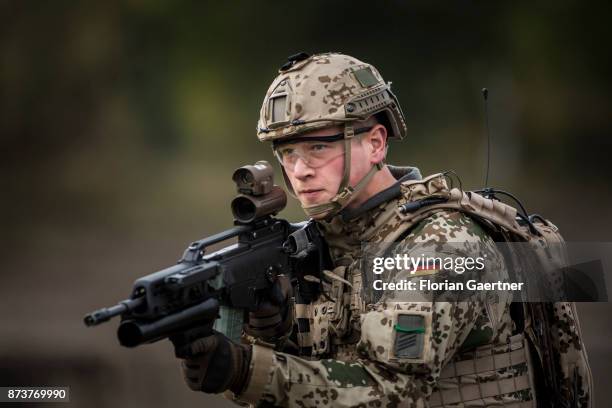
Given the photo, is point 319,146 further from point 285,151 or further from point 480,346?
point 480,346

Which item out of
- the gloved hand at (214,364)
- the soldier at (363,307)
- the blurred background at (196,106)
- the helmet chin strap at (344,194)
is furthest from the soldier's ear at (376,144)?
the blurred background at (196,106)

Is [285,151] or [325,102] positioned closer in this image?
[325,102]

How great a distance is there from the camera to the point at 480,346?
4660mm

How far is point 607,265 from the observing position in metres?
5.49

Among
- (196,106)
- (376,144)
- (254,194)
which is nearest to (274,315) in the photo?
(254,194)

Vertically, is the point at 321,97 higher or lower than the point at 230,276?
higher

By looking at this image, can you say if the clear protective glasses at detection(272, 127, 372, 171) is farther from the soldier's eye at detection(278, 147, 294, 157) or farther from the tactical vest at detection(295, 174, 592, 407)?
the tactical vest at detection(295, 174, 592, 407)

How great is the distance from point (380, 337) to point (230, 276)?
676 millimetres

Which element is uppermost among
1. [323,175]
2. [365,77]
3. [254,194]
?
[365,77]

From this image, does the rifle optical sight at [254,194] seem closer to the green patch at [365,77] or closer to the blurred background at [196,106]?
the green patch at [365,77]

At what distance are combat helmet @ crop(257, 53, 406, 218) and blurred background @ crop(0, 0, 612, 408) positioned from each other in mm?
6106

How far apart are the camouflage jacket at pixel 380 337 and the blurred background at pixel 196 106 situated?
19.9ft

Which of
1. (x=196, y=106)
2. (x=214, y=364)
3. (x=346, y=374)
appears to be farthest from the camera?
(x=196, y=106)

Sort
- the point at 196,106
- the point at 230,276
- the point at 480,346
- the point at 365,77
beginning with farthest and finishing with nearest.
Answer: the point at 196,106
the point at 365,77
the point at 480,346
the point at 230,276
